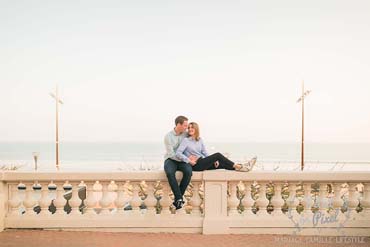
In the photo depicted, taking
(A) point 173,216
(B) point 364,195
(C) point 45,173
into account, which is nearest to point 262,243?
(A) point 173,216

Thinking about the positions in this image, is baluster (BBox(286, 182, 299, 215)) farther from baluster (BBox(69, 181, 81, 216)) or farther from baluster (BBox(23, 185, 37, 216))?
baluster (BBox(23, 185, 37, 216))

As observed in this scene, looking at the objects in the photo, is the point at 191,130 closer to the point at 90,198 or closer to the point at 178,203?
the point at 178,203

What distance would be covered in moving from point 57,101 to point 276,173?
27.7m

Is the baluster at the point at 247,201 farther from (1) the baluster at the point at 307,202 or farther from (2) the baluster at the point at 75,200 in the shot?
(2) the baluster at the point at 75,200

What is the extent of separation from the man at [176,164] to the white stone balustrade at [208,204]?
163 mm

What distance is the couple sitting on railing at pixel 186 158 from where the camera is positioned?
6.68m

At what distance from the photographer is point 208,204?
685 cm

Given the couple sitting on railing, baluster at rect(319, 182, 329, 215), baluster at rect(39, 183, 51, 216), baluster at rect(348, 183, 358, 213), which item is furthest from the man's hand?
baluster at rect(348, 183, 358, 213)

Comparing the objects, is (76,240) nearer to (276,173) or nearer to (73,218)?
(73,218)

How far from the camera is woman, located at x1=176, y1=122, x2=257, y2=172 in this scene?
6.81 m

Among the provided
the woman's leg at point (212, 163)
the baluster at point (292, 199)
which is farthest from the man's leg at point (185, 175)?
the baluster at point (292, 199)

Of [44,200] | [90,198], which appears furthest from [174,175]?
[44,200]

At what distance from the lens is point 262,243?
21.1ft

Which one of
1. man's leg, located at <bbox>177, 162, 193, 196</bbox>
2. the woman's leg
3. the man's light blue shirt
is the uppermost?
the man's light blue shirt
